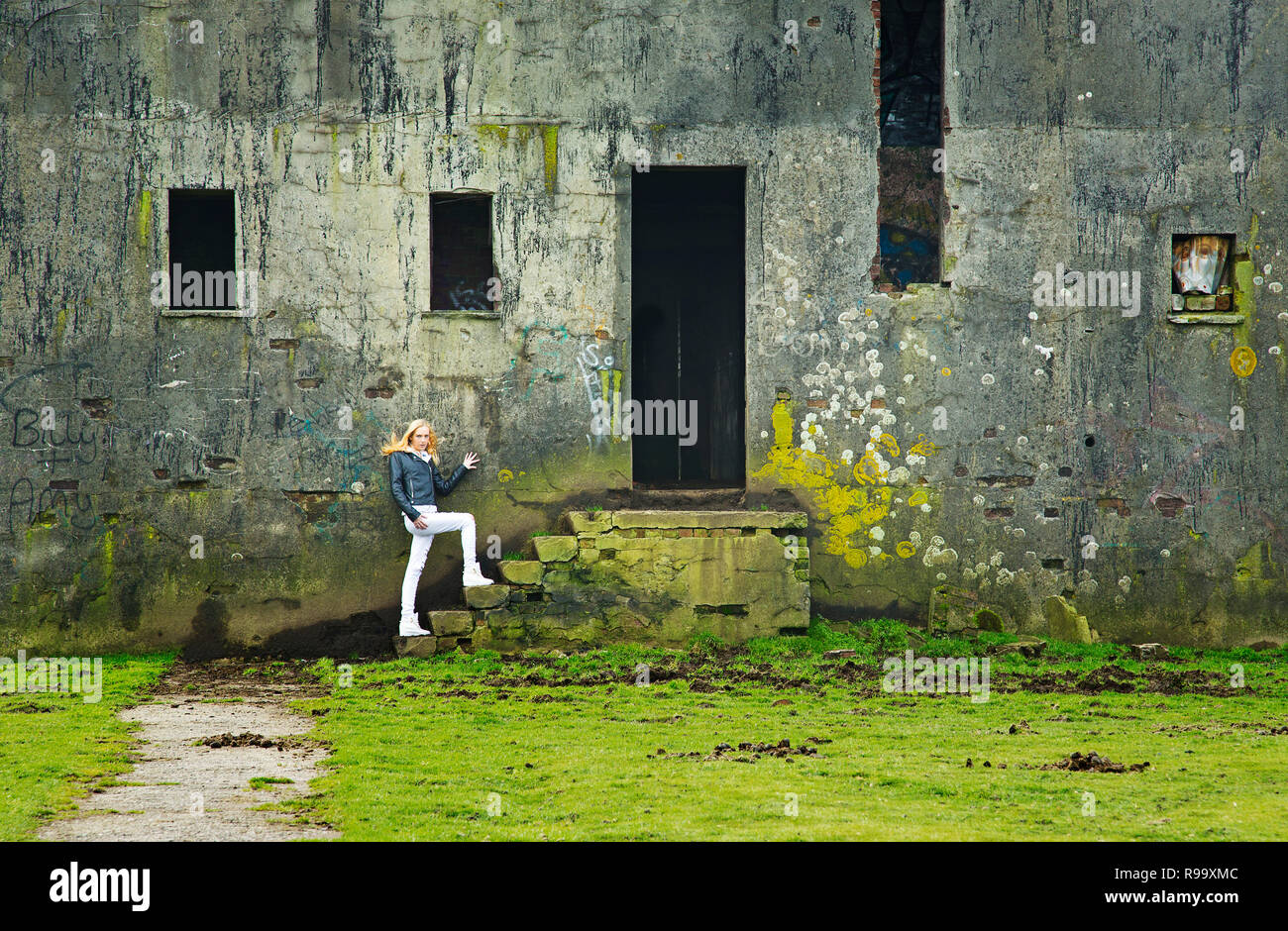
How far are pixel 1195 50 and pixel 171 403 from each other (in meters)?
9.91

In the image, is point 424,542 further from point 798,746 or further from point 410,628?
point 798,746

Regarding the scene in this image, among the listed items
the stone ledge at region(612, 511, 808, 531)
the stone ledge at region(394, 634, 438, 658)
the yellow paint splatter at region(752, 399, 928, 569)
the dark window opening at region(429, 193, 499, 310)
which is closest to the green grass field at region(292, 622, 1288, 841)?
the stone ledge at region(394, 634, 438, 658)

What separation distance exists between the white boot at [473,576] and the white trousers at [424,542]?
0.09ft

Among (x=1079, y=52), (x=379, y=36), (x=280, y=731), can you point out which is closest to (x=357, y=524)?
(x=280, y=731)

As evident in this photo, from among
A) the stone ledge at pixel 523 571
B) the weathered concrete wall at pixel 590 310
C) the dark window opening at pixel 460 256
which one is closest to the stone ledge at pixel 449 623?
the stone ledge at pixel 523 571

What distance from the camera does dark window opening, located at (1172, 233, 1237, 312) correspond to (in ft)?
38.9

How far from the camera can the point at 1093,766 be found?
7078 mm

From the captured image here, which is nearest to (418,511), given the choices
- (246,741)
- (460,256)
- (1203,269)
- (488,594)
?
(488,594)

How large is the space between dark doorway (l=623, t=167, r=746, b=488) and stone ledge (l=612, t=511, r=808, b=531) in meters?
4.47

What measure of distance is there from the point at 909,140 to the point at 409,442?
6419mm

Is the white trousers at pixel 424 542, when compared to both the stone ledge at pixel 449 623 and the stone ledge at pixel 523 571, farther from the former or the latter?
the stone ledge at pixel 523 571

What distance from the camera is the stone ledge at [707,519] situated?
11125 millimetres

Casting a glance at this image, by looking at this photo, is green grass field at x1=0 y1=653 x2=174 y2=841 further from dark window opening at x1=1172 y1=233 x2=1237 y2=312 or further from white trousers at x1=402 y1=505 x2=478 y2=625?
dark window opening at x1=1172 y1=233 x2=1237 y2=312

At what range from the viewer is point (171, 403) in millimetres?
11336
